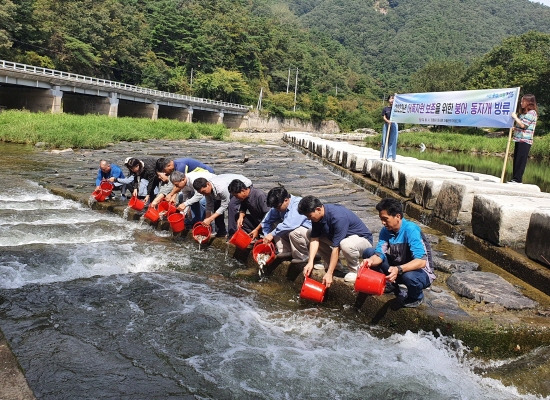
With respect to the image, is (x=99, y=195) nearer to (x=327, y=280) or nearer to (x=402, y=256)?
(x=327, y=280)

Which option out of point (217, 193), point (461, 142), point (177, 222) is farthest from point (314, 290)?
point (461, 142)

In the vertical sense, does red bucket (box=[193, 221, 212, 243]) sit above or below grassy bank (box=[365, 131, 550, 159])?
below

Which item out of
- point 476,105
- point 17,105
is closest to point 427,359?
point 476,105

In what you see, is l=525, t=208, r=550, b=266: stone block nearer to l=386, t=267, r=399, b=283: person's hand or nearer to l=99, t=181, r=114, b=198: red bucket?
l=386, t=267, r=399, b=283: person's hand

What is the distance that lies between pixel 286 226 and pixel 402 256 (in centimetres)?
142

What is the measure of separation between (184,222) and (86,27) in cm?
5100

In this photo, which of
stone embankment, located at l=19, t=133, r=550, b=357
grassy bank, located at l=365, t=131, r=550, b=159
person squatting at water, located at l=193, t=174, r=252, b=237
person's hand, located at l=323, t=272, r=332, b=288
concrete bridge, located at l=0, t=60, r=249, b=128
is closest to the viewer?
stone embankment, located at l=19, t=133, r=550, b=357

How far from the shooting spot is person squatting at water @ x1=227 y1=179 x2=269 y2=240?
Answer: 576 cm

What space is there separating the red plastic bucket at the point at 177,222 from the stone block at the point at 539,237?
4.30 metres

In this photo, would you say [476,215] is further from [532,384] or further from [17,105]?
[17,105]

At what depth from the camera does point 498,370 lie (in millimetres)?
3658

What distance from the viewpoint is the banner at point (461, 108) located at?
26.5 ft

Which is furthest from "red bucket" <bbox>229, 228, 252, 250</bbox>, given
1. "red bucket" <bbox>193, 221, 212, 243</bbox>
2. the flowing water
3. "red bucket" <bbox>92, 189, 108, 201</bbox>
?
"red bucket" <bbox>92, 189, 108, 201</bbox>

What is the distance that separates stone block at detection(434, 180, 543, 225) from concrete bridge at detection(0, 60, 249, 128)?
31.8m
